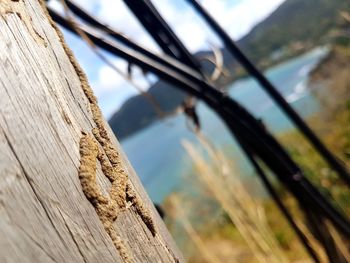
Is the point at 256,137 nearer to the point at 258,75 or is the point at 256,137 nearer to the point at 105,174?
the point at 258,75

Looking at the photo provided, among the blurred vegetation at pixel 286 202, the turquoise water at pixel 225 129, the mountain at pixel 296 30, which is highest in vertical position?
the mountain at pixel 296 30

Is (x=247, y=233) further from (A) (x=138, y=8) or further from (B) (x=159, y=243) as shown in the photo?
(B) (x=159, y=243)

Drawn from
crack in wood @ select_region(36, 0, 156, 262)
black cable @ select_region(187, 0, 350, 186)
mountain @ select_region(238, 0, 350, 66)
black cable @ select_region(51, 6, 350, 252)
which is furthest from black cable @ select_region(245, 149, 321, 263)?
mountain @ select_region(238, 0, 350, 66)

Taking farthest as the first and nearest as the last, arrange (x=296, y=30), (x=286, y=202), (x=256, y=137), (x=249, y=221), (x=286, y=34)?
(x=286, y=34) → (x=296, y=30) → (x=286, y=202) → (x=249, y=221) → (x=256, y=137)

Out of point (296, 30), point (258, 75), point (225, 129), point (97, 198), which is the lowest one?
point (97, 198)

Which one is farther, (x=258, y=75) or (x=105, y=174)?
(x=258, y=75)

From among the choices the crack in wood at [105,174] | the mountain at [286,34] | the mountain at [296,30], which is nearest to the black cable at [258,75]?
the crack in wood at [105,174]

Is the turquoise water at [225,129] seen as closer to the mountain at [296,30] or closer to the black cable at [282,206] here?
the black cable at [282,206]

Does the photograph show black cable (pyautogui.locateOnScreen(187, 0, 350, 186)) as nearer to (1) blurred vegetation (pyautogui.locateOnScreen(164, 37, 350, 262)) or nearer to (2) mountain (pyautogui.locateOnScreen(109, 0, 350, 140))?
(1) blurred vegetation (pyautogui.locateOnScreen(164, 37, 350, 262))

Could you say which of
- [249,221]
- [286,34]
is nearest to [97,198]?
[249,221]
